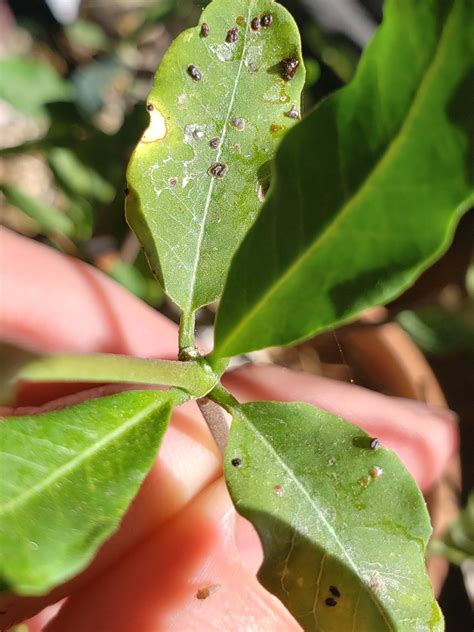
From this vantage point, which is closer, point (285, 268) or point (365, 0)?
point (285, 268)

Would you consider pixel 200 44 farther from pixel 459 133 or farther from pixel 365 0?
pixel 365 0

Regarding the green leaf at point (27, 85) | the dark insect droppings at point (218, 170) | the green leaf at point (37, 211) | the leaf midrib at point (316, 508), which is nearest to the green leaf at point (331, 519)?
the leaf midrib at point (316, 508)

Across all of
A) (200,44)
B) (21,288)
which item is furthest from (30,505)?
(21,288)

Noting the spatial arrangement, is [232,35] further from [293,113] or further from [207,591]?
[207,591]

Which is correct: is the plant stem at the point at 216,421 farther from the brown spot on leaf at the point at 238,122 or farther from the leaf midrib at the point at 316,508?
the brown spot on leaf at the point at 238,122

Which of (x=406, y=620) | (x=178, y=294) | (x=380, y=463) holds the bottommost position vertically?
(x=406, y=620)

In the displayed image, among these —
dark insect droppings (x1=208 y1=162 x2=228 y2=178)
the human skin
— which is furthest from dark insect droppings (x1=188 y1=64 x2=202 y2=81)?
the human skin
